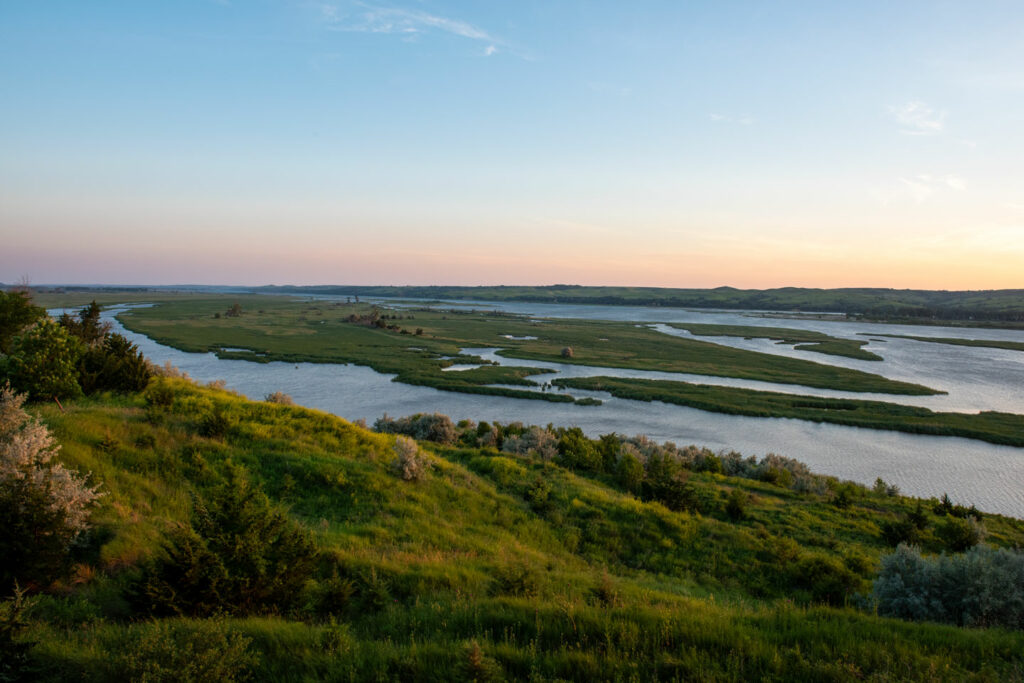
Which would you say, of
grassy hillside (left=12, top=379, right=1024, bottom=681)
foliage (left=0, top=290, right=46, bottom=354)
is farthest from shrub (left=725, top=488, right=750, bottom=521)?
foliage (left=0, top=290, right=46, bottom=354)

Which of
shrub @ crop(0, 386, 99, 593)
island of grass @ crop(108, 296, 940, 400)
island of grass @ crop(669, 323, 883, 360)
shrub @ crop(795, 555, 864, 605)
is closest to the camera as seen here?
shrub @ crop(0, 386, 99, 593)

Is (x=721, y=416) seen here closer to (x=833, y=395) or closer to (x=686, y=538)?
(x=833, y=395)

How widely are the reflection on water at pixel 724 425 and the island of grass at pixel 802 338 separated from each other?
14.1 metres

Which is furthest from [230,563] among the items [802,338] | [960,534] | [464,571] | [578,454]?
[802,338]

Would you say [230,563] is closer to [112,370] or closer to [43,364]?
[43,364]

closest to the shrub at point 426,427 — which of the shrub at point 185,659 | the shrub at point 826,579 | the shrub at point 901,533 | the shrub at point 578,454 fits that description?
the shrub at point 578,454

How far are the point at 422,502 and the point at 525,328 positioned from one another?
259ft

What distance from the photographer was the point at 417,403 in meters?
37.0

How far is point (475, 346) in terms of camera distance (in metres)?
66.6

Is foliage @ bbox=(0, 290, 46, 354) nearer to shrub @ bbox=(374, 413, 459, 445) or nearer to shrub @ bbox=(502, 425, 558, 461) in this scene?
shrub @ bbox=(374, 413, 459, 445)

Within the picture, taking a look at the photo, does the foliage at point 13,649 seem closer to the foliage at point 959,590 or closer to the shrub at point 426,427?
the foliage at point 959,590

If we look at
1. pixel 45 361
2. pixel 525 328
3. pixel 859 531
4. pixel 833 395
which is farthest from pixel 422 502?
pixel 525 328

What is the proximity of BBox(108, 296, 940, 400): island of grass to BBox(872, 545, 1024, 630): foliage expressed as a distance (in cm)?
3047

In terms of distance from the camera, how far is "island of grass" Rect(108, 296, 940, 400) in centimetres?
4575
